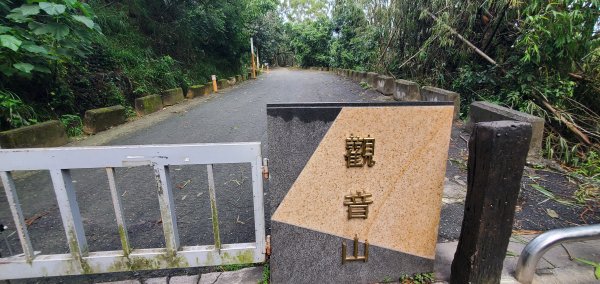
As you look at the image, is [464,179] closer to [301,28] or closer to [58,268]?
[58,268]

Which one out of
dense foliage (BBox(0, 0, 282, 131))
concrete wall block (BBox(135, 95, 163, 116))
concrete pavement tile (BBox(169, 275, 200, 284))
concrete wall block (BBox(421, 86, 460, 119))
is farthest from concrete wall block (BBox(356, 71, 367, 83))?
concrete pavement tile (BBox(169, 275, 200, 284))

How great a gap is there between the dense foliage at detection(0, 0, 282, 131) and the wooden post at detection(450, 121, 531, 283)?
3739mm

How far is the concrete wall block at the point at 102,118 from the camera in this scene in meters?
5.59

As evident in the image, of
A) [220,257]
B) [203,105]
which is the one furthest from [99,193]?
[203,105]

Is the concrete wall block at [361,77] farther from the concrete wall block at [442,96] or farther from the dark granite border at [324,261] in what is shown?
the dark granite border at [324,261]

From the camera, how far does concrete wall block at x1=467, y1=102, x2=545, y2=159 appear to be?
12.7 ft

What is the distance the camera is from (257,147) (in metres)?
1.79

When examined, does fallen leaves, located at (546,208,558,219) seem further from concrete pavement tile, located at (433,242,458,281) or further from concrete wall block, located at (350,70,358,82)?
concrete wall block, located at (350,70,358,82)

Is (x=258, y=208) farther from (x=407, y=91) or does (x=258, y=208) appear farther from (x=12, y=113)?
(x=407, y=91)

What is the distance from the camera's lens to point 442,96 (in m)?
5.68

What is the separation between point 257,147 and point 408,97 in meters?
6.24

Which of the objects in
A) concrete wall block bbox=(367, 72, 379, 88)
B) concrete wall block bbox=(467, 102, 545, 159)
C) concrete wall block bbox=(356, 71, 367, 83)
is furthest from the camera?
concrete wall block bbox=(356, 71, 367, 83)

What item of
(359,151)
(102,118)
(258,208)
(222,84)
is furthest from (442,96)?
(222,84)

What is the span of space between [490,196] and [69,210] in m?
2.58
